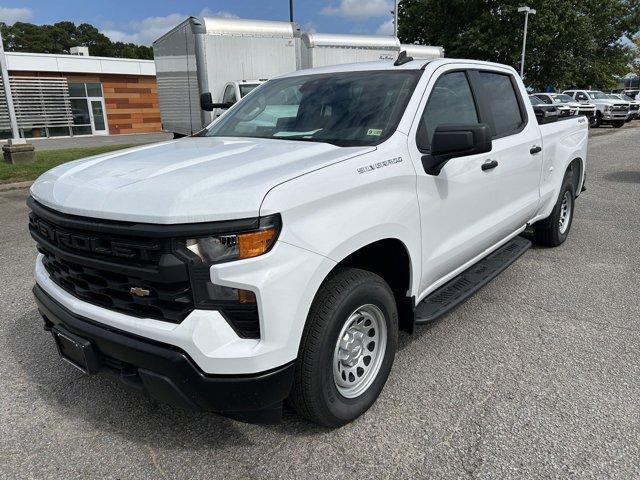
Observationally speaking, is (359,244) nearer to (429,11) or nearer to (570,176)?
(570,176)

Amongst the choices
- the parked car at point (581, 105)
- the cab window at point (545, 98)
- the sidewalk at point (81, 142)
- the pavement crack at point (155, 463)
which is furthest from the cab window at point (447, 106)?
the parked car at point (581, 105)

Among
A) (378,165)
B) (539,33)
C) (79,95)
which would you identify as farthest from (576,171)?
(539,33)

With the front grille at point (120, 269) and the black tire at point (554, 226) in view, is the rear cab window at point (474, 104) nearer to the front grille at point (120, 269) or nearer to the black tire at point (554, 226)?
the black tire at point (554, 226)

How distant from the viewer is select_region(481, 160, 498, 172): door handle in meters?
3.52

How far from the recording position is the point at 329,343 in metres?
2.37

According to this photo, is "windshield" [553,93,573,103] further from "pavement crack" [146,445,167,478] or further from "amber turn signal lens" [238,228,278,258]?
"pavement crack" [146,445,167,478]

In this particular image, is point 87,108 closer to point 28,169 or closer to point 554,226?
point 28,169

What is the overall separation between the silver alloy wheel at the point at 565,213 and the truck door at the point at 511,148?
→ 1.13 m

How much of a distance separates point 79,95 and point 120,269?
30.9 meters

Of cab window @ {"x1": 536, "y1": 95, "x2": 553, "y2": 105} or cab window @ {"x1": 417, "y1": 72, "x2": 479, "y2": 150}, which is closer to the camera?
cab window @ {"x1": 417, "y1": 72, "x2": 479, "y2": 150}

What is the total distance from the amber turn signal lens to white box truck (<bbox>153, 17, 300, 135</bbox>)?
10.4m

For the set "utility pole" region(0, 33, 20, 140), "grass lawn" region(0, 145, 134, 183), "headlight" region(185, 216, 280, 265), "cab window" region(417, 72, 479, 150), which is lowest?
"grass lawn" region(0, 145, 134, 183)

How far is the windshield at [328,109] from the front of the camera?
304cm

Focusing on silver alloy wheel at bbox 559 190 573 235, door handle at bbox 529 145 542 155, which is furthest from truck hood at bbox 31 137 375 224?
silver alloy wheel at bbox 559 190 573 235
